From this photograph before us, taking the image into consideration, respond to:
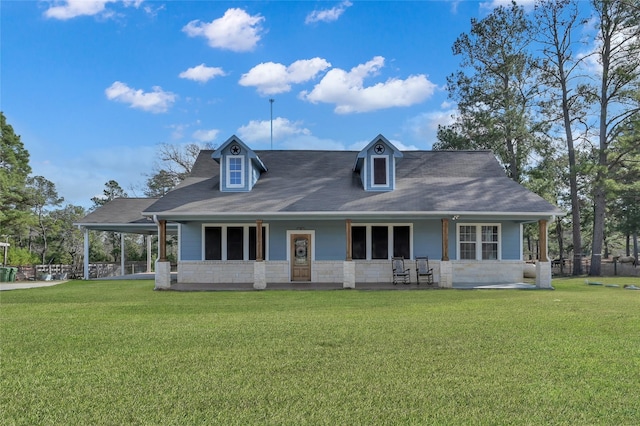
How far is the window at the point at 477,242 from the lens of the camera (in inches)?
667

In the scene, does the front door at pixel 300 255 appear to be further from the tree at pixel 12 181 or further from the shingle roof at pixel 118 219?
the tree at pixel 12 181

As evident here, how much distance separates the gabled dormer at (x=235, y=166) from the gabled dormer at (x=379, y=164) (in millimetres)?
4256

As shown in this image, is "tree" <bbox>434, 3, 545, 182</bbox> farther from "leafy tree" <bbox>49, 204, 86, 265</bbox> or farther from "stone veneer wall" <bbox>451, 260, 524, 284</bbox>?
"leafy tree" <bbox>49, 204, 86, 265</bbox>

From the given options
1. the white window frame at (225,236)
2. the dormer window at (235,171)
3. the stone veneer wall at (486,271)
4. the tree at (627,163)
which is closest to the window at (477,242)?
the stone veneer wall at (486,271)

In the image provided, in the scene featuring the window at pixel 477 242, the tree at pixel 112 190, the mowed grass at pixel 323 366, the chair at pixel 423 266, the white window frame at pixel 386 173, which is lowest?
the mowed grass at pixel 323 366

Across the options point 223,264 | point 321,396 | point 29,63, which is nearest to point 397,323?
point 321,396

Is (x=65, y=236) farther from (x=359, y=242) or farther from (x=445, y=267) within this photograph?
(x=445, y=267)

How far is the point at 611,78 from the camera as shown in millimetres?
23797

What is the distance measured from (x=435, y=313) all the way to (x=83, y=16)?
1644 cm

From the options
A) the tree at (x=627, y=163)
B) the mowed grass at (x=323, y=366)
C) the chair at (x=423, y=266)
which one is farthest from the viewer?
the tree at (x=627, y=163)

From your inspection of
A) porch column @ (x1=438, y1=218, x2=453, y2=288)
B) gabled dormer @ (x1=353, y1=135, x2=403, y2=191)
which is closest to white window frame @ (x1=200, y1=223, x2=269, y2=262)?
gabled dormer @ (x1=353, y1=135, x2=403, y2=191)

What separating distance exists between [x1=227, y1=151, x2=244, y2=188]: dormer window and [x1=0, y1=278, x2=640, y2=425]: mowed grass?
794cm

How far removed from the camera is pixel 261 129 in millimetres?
26078

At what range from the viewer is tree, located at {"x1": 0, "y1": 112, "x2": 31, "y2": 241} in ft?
87.3
